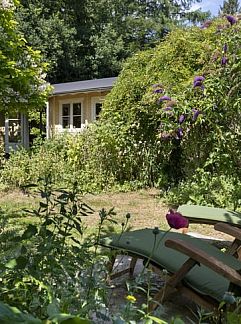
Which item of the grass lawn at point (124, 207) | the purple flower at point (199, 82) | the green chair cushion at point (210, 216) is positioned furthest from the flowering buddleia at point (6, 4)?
the green chair cushion at point (210, 216)

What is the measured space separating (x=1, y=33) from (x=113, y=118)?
360cm

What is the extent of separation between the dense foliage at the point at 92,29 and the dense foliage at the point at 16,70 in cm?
1546

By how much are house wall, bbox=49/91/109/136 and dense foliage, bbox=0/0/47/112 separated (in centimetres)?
560

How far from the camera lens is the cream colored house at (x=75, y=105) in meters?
16.0

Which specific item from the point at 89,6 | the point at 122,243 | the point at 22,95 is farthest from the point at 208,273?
the point at 89,6

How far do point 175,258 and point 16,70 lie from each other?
658 centimetres

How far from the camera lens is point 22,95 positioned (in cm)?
996

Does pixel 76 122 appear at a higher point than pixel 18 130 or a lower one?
higher

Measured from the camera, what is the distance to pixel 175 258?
3.33 metres

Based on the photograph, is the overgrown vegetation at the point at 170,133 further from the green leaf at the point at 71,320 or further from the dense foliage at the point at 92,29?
the dense foliage at the point at 92,29

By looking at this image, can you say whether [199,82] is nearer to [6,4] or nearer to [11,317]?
[6,4]

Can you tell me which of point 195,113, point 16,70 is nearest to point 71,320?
point 195,113

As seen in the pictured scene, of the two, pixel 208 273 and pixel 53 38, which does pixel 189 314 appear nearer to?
pixel 208 273

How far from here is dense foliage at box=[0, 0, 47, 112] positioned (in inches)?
322
